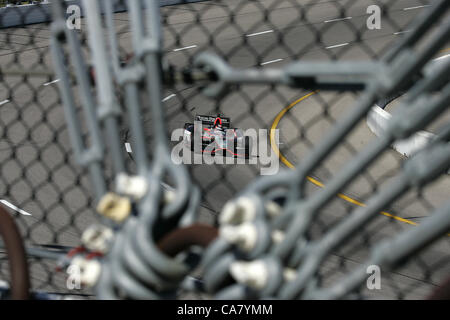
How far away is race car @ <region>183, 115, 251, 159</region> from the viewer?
22.5 ft

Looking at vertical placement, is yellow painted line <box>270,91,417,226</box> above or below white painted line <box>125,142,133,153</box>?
below

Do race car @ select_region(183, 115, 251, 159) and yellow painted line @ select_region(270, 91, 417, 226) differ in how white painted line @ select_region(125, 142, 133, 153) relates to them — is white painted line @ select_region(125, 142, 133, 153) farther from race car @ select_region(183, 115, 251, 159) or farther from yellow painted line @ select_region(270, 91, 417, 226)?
yellow painted line @ select_region(270, 91, 417, 226)

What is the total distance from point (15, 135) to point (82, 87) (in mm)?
7458

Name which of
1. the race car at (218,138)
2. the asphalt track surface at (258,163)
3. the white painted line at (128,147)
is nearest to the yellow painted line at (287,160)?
the asphalt track surface at (258,163)

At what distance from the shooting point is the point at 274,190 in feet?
2.58

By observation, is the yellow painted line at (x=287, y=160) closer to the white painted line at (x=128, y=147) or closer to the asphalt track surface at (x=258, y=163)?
the asphalt track surface at (x=258, y=163)

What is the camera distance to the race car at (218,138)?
6.84m

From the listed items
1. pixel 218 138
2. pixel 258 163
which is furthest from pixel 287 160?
pixel 218 138

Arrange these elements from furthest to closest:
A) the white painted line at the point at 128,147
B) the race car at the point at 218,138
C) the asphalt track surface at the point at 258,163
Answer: the white painted line at the point at 128,147, the race car at the point at 218,138, the asphalt track surface at the point at 258,163

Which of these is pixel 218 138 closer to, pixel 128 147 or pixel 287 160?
pixel 287 160

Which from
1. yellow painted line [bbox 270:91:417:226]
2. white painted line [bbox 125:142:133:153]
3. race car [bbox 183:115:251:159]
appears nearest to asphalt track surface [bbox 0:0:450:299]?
yellow painted line [bbox 270:91:417:226]

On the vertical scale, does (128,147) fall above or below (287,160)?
above

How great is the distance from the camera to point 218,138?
278 inches
